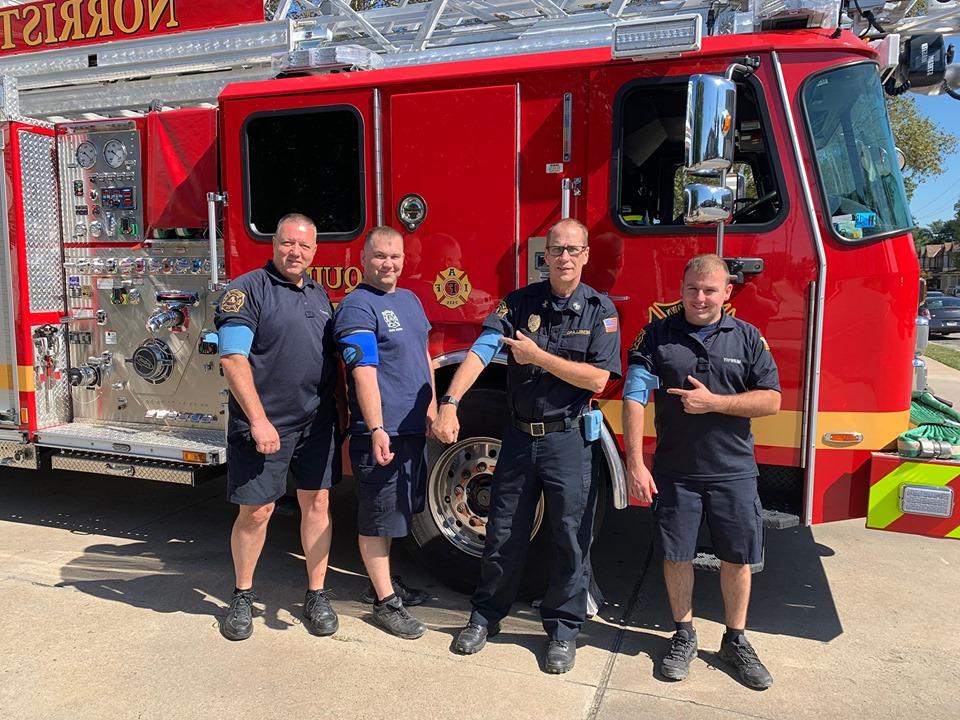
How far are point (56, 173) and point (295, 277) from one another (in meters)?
2.36

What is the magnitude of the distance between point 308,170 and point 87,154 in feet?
5.31

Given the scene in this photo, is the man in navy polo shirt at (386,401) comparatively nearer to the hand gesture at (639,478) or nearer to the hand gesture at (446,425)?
the hand gesture at (446,425)

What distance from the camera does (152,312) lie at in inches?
186

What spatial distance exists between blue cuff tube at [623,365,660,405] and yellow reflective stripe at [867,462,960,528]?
109 cm

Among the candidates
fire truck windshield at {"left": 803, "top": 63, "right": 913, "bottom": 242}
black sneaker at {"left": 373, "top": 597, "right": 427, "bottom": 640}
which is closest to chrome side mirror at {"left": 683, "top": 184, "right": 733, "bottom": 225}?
fire truck windshield at {"left": 803, "top": 63, "right": 913, "bottom": 242}

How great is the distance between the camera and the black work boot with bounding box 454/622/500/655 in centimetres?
349

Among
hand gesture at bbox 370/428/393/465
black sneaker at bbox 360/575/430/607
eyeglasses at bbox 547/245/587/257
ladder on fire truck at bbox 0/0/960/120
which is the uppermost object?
ladder on fire truck at bbox 0/0/960/120

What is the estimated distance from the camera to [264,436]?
3.40 m

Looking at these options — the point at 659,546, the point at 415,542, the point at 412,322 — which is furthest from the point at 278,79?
the point at 659,546

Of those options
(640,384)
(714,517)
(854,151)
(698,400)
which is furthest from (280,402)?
(854,151)

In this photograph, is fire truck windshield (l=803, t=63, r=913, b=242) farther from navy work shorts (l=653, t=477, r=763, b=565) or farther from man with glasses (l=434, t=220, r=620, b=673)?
navy work shorts (l=653, t=477, r=763, b=565)

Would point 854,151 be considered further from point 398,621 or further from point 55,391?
point 55,391

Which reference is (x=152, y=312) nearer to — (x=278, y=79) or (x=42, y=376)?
(x=42, y=376)

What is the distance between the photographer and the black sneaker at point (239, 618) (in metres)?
3.64
